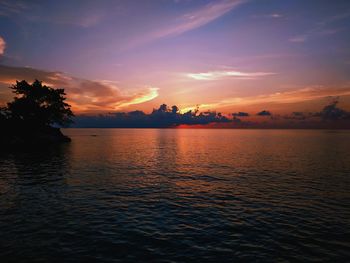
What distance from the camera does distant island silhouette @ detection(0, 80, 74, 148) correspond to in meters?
85.4

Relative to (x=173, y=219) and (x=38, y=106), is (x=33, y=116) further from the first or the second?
(x=173, y=219)

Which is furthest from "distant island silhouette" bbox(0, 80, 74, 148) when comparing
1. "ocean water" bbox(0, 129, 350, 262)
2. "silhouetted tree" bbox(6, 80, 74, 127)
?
"ocean water" bbox(0, 129, 350, 262)

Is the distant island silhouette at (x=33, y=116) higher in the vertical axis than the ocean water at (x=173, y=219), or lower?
higher

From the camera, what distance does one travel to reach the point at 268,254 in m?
13.9

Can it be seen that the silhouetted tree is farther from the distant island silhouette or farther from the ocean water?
the ocean water

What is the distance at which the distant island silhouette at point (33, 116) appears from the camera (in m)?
85.4

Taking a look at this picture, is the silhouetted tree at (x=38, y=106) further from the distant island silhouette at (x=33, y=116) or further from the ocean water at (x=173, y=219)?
the ocean water at (x=173, y=219)

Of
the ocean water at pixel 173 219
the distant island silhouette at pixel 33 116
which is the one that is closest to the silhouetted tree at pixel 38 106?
the distant island silhouette at pixel 33 116

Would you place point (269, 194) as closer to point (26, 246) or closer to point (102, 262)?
point (102, 262)

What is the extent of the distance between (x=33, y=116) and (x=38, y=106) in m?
4.71

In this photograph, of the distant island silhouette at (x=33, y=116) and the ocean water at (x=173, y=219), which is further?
the distant island silhouette at (x=33, y=116)

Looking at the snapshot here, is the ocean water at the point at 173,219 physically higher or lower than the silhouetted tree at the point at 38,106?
lower

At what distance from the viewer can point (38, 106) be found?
96125mm

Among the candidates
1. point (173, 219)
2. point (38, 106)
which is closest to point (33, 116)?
point (38, 106)
